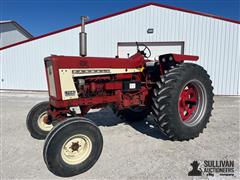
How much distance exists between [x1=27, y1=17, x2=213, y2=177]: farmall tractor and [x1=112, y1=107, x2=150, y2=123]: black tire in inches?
25.9

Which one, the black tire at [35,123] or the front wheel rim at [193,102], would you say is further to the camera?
the front wheel rim at [193,102]

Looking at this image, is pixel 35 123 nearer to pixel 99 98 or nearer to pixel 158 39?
pixel 99 98

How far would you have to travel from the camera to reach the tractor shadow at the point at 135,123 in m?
3.57

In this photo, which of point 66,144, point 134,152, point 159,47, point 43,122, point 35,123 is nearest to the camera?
point 66,144

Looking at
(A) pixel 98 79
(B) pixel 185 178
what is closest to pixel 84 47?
(A) pixel 98 79

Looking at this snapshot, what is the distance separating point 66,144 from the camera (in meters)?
2.27

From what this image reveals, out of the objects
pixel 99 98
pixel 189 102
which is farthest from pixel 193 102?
pixel 99 98

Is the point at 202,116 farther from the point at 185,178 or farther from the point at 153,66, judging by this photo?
the point at 185,178

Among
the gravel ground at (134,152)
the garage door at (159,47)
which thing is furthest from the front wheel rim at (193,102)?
the garage door at (159,47)

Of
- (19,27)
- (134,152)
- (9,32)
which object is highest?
(19,27)

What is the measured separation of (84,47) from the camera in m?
3.10

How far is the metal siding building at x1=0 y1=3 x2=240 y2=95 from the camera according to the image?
7.64m

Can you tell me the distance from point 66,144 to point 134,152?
1.11m

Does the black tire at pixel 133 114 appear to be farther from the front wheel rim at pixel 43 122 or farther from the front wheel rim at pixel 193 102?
the front wheel rim at pixel 43 122
